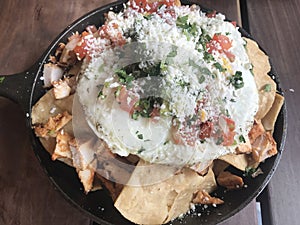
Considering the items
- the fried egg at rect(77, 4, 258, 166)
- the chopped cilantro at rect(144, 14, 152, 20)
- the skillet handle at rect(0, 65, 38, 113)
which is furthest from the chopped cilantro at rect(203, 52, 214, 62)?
the skillet handle at rect(0, 65, 38, 113)

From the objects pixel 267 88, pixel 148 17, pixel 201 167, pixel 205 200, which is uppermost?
pixel 148 17

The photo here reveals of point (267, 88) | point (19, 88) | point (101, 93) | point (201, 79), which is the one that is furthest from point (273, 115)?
point (19, 88)

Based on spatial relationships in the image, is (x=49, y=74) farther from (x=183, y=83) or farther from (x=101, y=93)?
(x=183, y=83)

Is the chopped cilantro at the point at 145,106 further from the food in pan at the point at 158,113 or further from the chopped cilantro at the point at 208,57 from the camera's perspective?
the chopped cilantro at the point at 208,57

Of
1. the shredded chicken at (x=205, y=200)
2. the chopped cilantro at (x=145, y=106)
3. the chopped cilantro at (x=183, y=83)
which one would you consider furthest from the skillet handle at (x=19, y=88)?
the shredded chicken at (x=205, y=200)

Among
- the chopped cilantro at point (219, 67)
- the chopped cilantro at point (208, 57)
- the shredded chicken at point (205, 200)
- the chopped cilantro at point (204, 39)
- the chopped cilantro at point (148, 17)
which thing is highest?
the chopped cilantro at point (148, 17)

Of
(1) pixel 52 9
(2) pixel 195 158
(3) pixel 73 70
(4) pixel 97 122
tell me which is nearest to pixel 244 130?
(2) pixel 195 158
